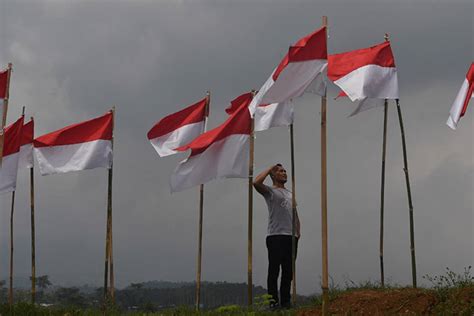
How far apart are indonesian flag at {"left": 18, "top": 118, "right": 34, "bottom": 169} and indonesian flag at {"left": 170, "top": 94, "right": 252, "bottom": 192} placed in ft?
16.9

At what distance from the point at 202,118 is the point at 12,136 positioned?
15.0 ft

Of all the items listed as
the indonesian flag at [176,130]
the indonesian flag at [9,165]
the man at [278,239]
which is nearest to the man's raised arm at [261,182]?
the man at [278,239]

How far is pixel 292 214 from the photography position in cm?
1319

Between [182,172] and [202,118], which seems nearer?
[182,172]

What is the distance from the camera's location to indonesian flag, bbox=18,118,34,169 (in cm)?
1807

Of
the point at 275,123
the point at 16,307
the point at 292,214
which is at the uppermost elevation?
the point at 275,123

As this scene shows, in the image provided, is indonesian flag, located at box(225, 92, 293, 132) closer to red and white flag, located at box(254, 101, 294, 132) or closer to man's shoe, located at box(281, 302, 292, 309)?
red and white flag, located at box(254, 101, 294, 132)

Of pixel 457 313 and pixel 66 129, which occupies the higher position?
pixel 66 129

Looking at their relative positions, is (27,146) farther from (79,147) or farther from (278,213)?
(278,213)

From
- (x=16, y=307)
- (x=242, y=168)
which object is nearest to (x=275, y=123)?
(x=242, y=168)

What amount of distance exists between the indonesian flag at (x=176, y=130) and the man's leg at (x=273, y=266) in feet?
15.3

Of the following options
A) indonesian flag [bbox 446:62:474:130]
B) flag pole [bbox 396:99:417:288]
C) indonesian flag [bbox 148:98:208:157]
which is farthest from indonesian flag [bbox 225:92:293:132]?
indonesian flag [bbox 446:62:474:130]

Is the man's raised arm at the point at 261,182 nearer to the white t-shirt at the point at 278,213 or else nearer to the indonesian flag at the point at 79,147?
the white t-shirt at the point at 278,213

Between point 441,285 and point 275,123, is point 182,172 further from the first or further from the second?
point 441,285
